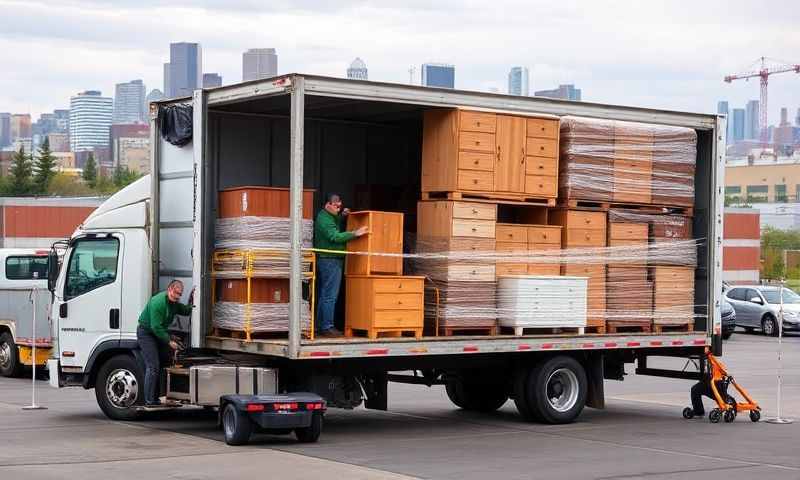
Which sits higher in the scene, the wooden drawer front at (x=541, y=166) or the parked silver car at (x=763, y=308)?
the wooden drawer front at (x=541, y=166)

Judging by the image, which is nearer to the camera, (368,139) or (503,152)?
(503,152)

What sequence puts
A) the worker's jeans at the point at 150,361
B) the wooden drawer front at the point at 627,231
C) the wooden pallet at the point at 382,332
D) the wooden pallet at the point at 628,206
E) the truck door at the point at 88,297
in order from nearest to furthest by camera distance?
the wooden pallet at the point at 382,332 → the worker's jeans at the point at 150,361 → the truck door at the point at 88,297 → the wooden pallet at the point at 628,206 → the wooden drawer front at the point at 627,231

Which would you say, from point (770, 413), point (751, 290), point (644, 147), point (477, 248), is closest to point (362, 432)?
point (477, 248)

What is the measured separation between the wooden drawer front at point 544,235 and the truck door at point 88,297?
5072mm

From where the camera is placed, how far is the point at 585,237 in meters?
16.8

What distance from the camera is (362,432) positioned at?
52.1 ft

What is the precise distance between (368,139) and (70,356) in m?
4.84

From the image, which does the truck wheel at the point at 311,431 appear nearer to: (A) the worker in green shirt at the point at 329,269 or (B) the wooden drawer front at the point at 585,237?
(A) the worker in green shirt at the point at 329,269

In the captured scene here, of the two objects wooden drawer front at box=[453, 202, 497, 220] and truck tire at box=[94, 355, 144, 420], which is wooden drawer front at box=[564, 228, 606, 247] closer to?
wooden drawer front at box=[453, 202, 497, 220]

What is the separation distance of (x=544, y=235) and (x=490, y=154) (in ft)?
4.50

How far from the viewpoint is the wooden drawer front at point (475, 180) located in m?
15.4

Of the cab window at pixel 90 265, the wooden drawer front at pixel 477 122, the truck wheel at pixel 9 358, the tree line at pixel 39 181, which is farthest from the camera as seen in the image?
the tree line at pixel 39 181

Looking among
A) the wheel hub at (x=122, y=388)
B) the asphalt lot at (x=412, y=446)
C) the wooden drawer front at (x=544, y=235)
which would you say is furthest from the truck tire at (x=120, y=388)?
the wooden drawer front at (x=544, y=235)

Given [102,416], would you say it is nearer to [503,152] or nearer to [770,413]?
[503,152]
